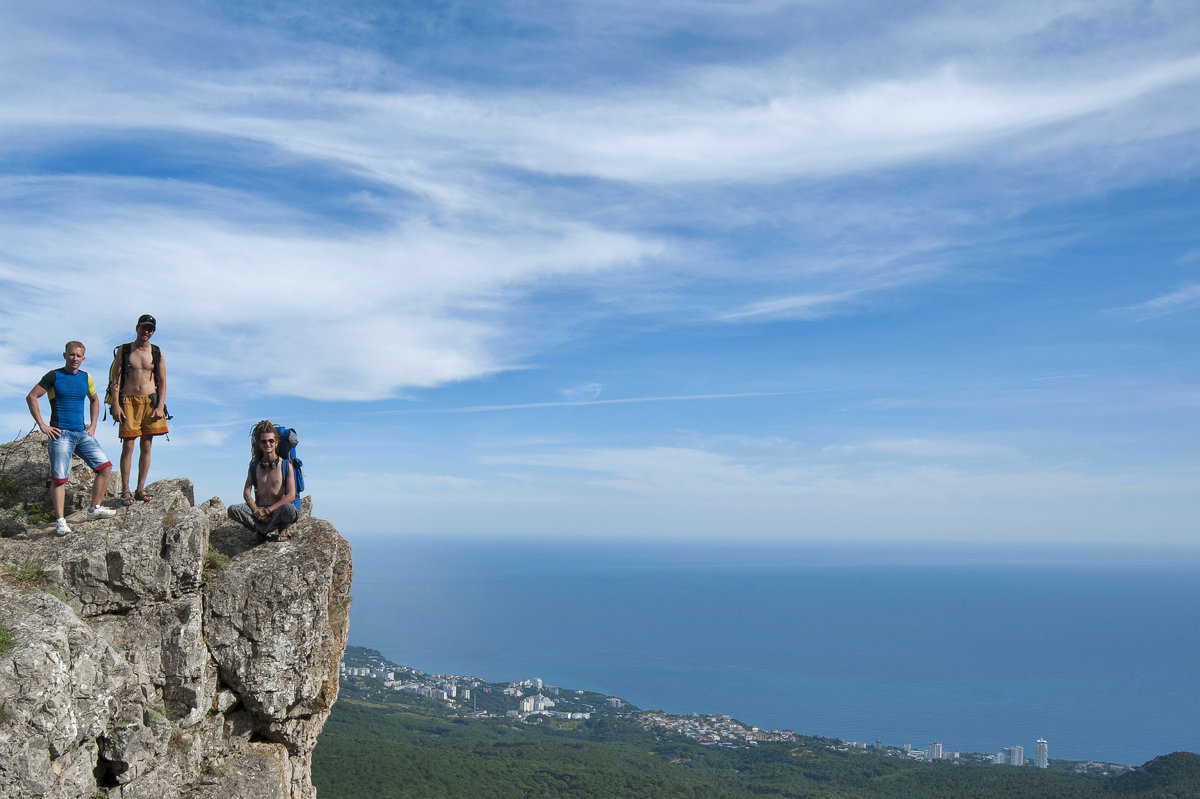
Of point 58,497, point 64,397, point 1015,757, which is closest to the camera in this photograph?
point 58,497

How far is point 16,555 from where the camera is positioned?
914 cm

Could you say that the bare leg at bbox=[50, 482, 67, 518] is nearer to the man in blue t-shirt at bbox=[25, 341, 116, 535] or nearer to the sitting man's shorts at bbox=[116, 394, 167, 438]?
the man in blue t-shirt at bbox=[25, 341, 116, 535]

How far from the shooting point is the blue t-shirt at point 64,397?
989cm

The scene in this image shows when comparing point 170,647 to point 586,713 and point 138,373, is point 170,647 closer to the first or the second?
point 138,373

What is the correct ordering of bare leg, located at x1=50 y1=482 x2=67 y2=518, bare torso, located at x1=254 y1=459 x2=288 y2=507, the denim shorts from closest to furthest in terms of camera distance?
bare leg, located at x1=50 y1=482 x2=67 y2=518 < the denim shorts < bare torso, located at x1=254 y1=459 x2=288 y2=507

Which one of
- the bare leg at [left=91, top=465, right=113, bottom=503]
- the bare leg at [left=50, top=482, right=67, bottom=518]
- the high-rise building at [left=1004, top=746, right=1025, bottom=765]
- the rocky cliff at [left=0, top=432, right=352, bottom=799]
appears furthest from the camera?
the high-rise building at [left=1004, top=746, right=1025, bottom=765]

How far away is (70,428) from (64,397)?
43 cm

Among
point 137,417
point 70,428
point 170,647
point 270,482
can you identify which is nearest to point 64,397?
point 70,428

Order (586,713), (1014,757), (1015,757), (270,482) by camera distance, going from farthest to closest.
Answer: (586,713), (1014,757), (1015,757), (270,482)

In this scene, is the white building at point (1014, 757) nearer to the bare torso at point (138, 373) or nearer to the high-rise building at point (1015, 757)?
the high-rise building at point (1015, 757)

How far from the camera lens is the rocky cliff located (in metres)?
7.01

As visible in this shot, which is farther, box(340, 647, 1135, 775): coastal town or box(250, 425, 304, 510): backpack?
box(340, 647, 1135, 775): coastal town

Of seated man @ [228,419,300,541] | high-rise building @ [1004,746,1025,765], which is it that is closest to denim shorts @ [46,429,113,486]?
seated man @ [228,419,300,541]

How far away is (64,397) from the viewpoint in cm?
990
